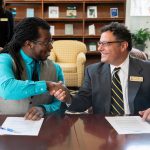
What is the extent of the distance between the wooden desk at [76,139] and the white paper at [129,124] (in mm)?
40

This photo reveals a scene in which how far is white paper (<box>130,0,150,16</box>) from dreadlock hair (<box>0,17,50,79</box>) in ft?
17.7

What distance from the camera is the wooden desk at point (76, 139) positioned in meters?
1.27

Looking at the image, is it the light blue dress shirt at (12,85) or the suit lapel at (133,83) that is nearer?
A: the light blue dress shirt at (12,85)

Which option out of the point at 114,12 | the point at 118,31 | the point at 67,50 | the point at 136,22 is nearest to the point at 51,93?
the point at 118,31

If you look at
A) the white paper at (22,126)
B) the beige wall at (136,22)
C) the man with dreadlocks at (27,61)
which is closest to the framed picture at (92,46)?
the beige wall at (136,22)

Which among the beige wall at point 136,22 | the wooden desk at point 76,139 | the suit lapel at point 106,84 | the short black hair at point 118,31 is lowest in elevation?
the wooden desk at point 76,139

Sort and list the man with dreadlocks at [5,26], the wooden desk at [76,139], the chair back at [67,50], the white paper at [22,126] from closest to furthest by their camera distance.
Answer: the wooden desk at [76,139], the white paper at [22,126], the man with dreadlocks at [5,26], the chair back at [67,50]

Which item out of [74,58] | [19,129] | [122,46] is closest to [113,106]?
[122,46]

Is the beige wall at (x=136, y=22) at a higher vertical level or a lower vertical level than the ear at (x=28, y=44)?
higher

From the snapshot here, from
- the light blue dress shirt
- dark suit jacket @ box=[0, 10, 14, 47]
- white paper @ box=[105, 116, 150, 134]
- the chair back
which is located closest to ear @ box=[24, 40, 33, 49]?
the light blue dress shirt

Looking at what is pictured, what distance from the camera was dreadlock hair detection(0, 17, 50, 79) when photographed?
1903 millimetres

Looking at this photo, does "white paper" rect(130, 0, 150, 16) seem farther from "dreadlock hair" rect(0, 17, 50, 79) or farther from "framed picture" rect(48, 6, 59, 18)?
"dreadlock hair" rect(0, 17, 50, 79)

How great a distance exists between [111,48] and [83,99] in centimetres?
43

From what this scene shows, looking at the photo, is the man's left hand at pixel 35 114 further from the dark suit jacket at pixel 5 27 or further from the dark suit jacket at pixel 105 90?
the dark suit jacket at pixel 5 27
